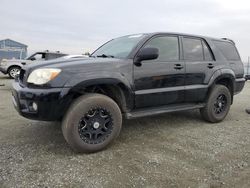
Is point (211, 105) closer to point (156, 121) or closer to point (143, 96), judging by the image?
point (156, 121)

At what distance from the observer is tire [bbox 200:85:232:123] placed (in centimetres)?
475

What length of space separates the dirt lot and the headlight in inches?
36.5

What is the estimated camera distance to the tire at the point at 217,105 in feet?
15.6

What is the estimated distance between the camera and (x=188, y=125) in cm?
470

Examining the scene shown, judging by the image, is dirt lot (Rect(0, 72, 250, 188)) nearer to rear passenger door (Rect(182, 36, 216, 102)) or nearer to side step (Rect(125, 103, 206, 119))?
side step (Rect(125, 103, 206, 119))

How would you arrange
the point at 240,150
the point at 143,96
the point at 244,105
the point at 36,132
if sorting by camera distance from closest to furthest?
the point at 240,150 < the point at 143,96 < the point at 36,132 < the point at 244,105

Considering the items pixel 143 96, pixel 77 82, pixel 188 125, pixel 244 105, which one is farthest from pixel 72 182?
pixel 244 105

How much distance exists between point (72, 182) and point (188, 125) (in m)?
2.75

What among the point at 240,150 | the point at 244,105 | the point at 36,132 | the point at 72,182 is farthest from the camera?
the point at 244,105

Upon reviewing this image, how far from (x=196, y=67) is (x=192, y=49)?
1.18 ft

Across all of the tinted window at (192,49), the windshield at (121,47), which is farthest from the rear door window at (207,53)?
the windshield at (121,47)

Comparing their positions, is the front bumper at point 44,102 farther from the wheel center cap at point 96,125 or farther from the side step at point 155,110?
the side step at point 155,110

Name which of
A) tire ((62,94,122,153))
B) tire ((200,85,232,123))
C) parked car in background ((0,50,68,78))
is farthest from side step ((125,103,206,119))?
parked car in background ((0,50,68,78))

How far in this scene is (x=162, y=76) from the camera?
3.98m
